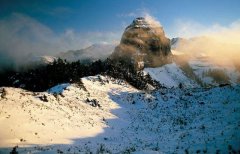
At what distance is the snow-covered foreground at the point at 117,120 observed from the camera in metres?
26.6

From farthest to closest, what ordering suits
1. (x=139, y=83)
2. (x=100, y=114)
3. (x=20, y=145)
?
1. (x=139, y=83)
2. (x=100, y=114)
3. (x=20, y=145)

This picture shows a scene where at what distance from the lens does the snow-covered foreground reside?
2659 centimetres

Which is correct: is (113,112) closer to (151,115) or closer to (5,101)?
A: (151,115)

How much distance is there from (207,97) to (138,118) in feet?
58.4

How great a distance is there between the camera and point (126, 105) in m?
65.5

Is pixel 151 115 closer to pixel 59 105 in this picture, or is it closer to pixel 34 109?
pixel 59 105

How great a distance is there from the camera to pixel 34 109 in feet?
129

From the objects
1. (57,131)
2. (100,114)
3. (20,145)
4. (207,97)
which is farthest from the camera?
(207,97)

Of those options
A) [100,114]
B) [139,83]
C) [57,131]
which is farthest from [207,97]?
[139,83]

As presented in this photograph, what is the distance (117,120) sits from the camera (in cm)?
5031

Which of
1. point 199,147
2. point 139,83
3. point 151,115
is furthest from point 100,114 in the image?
point 139,83

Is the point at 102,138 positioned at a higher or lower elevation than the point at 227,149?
lower

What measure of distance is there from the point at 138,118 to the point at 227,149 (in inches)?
1378

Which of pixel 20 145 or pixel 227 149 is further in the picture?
pixel 20 145
